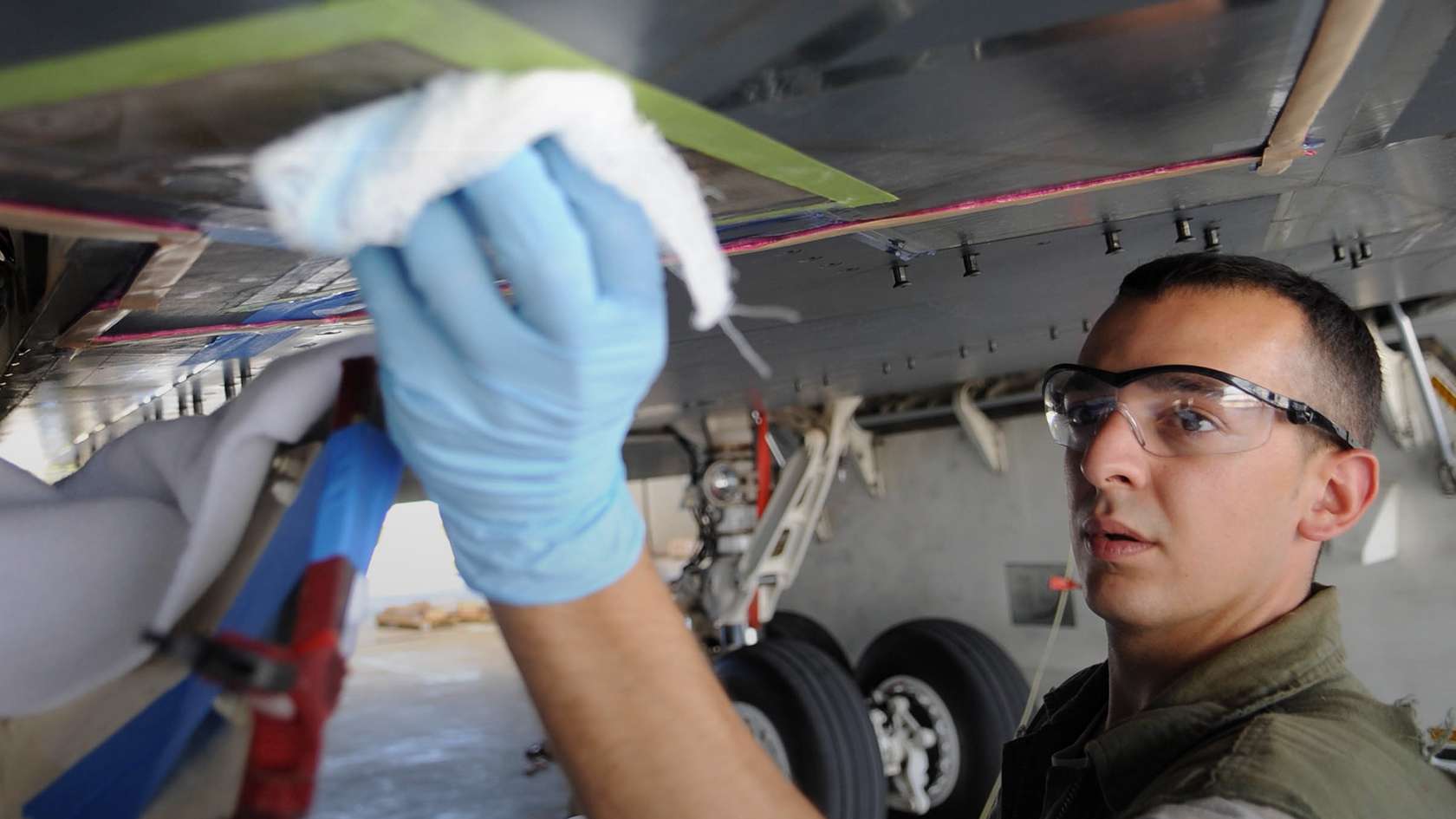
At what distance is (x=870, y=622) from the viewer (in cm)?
466

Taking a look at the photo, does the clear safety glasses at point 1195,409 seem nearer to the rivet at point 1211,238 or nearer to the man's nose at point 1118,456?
the man's nose at point 1118,456

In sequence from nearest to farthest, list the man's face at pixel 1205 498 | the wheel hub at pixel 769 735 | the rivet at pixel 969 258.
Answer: the man's face at pixel 1205 498, the rivet at pixel 969 258, the wheel hub at pixel 769 735

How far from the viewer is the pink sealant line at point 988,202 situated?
1127 mm

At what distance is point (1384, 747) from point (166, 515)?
1.07m

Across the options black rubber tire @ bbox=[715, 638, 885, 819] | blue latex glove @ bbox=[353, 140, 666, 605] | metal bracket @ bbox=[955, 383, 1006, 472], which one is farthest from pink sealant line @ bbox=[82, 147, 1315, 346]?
metal bracket @ bbox=[955, 383, 1006, 472]

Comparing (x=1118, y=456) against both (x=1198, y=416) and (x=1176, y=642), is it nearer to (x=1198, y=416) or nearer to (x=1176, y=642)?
(x=1198, y=416)

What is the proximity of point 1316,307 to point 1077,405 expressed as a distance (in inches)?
10.7

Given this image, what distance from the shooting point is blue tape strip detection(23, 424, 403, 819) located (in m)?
0.66

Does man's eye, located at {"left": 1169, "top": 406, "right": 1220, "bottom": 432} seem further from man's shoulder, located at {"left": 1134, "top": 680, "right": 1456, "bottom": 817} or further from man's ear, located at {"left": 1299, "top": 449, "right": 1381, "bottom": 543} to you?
man's shoulder, located at {"left": 1134, "top": 680, "right": 1456, "bottom": 817}

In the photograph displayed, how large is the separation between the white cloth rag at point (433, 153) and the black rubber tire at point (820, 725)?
2.69 metres

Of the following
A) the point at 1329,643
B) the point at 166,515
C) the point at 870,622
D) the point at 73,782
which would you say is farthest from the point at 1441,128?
the point at 870,622

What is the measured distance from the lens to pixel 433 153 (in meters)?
0.52

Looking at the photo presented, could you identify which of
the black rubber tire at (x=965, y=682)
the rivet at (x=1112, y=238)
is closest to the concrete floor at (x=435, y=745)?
the black rubber tire at (x=965, y=682)

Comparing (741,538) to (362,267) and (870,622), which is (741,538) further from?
(362,267)
